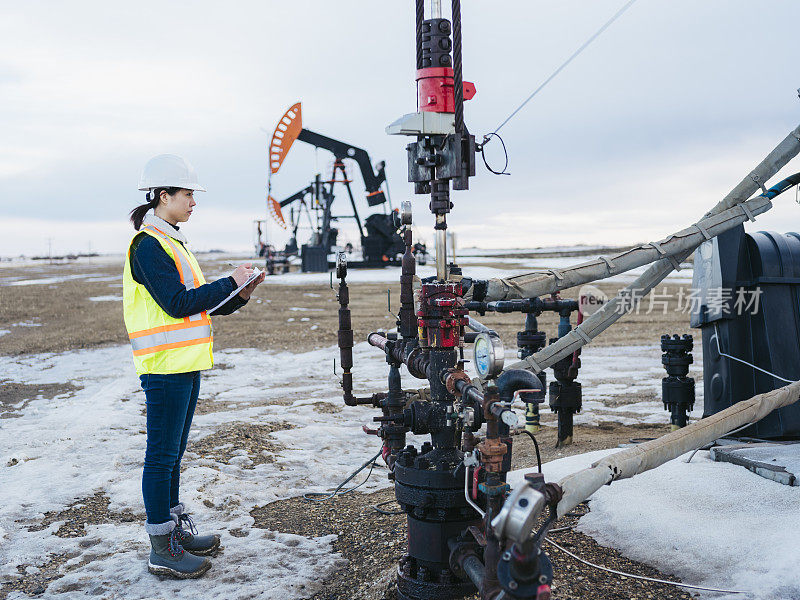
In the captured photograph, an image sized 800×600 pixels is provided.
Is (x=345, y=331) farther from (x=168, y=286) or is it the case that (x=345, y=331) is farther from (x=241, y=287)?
(x=168, y=286)

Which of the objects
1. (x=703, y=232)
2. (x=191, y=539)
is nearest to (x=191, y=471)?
(x=191, y=539)

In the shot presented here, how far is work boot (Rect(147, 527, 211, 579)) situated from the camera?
369 centimetres

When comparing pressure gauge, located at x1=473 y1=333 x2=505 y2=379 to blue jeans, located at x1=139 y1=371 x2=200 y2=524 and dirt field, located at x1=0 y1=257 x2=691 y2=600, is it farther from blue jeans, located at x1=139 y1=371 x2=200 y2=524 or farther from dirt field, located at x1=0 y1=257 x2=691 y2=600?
blue jeans, located at x1=139 y1=371 x2=200 y2=524

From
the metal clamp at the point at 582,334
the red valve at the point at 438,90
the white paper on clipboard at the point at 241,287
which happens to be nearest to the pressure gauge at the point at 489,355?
the red valve at the point at 438,90

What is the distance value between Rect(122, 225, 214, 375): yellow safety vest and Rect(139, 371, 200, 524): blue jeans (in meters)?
0.08

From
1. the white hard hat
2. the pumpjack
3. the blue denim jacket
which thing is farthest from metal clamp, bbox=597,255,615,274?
the pumpjack

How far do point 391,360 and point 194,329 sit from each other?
Result: 1.11 metres

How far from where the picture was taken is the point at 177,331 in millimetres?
3684

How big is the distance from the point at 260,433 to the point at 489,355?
4.56 m

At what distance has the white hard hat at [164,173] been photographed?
3771mm

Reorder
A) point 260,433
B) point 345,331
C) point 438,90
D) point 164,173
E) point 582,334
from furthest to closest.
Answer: point 260,433
point 582,334
point 345,331
point 164,173
point 438,90

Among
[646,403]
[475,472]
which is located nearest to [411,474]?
[475,472]

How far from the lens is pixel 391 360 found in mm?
Answer: 3904

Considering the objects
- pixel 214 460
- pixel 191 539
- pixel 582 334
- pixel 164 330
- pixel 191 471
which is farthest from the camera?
pixel 214 460
